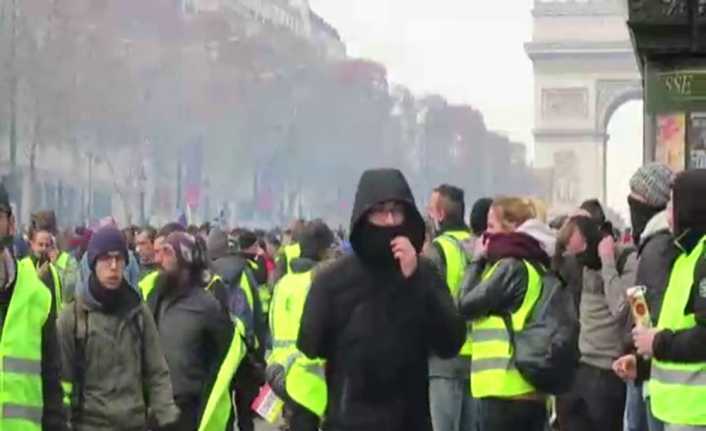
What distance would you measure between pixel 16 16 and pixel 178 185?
22066mm

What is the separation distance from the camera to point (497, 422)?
10.2 metres

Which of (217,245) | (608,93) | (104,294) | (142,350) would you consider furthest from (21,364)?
(608,93)

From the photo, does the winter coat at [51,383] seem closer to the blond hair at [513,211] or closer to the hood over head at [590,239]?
the blond hair at [513,211]

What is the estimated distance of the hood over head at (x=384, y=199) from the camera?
299 inches

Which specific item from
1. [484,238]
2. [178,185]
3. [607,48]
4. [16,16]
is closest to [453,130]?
[607,48]

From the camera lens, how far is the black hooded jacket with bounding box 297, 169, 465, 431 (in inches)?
300

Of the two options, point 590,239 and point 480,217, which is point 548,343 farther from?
point 480,217

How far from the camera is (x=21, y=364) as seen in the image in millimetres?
7926

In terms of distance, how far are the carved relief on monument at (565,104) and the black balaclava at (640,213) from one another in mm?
94356

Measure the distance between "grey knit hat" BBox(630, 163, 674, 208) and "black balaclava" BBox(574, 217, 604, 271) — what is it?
218cm

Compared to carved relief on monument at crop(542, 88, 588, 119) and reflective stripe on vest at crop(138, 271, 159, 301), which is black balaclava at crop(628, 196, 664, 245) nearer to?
reflective stripe on vest at crop(138, 271, 159, 301)

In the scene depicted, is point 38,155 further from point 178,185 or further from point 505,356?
point 505,356

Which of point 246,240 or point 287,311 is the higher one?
point 246,240

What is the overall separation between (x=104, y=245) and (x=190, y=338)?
5.38 feet
